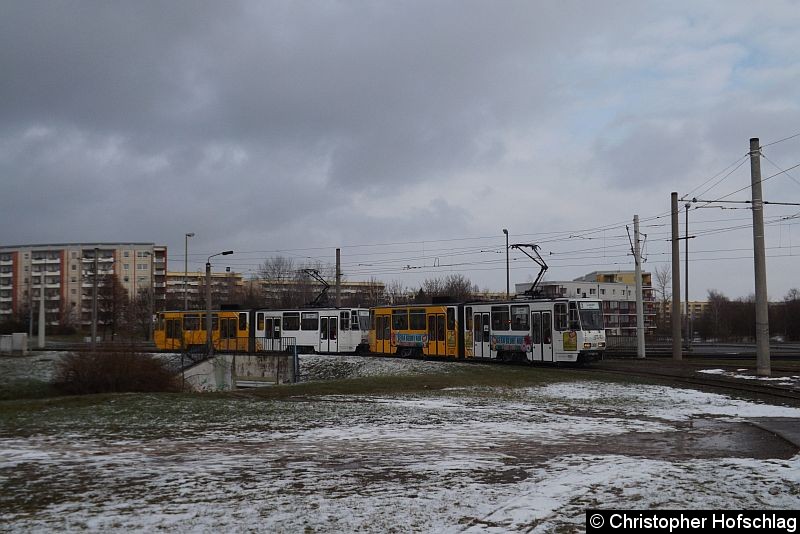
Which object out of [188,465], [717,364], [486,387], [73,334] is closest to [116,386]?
[486,387]

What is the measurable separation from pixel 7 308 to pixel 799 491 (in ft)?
439

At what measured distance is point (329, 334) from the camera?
4275 cm

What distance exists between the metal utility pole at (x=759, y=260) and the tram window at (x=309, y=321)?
2506 centimetres

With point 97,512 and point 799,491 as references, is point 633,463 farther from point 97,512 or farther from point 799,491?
point 97,512

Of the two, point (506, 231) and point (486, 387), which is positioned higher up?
point (506, 231)

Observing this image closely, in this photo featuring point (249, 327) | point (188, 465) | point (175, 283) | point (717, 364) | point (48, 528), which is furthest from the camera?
point (175, 283)

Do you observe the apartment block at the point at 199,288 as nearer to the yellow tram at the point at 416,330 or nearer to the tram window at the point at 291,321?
the tram window at the point at 291,321

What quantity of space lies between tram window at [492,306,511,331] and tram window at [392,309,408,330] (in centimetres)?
623

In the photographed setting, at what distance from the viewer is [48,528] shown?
624 cm

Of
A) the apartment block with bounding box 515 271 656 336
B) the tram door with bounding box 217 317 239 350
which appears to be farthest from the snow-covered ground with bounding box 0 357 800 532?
the apartment block with bounding box 515 271 656 336

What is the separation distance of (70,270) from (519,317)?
346ft

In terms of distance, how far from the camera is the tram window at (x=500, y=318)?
1337 inches

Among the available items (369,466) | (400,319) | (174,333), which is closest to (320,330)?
(400,319)

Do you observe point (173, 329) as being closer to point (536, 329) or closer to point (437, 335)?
point (437, 335)
